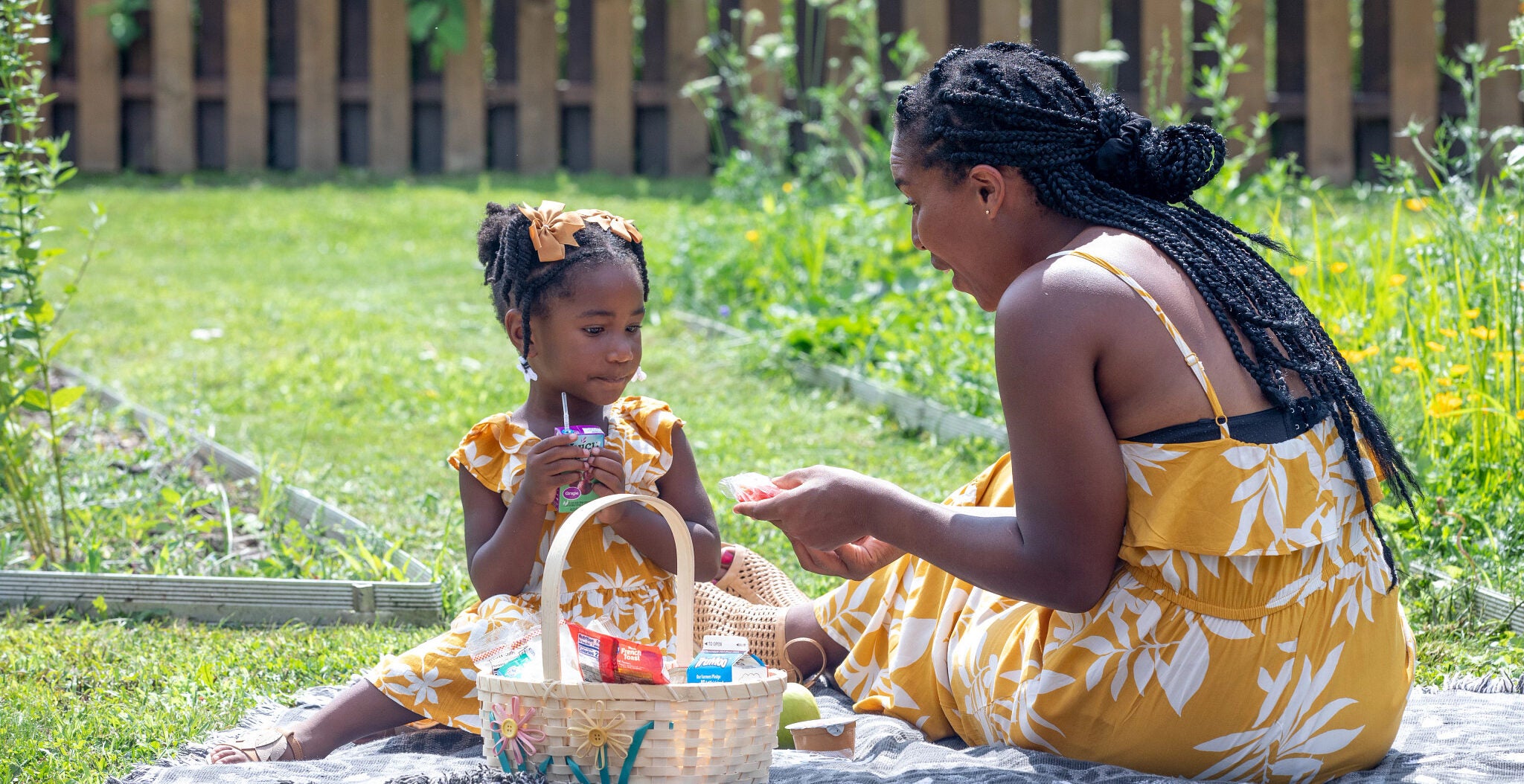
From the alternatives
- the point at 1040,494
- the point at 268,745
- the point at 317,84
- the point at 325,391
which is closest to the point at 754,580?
the point at 268,745

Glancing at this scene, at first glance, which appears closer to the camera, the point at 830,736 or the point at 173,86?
the point at 830,736

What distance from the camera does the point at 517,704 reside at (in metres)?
2.16

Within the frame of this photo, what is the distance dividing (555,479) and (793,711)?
0.64 m

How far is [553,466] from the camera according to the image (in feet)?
8.41

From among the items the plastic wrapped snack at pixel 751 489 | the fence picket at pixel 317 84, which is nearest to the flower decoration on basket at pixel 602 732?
the plastic wrapped snack at pixel 751 489

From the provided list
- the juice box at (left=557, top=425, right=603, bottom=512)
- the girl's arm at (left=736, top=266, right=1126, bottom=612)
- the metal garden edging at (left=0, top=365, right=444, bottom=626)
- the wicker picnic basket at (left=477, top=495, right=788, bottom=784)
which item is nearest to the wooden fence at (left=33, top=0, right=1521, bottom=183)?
the metal garden edging at (left=0, top=365, right=444, bottom=626)

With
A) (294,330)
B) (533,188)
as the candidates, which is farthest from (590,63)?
(294,330)

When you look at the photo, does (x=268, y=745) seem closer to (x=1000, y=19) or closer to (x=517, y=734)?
(x=517, y=734)

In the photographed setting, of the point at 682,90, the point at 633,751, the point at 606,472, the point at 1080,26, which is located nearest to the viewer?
the point at 633,751

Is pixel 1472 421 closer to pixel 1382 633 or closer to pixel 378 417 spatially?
pixel 1382 633

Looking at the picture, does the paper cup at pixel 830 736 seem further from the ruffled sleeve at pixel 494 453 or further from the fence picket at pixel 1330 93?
the fence picket at pixel 1330 93

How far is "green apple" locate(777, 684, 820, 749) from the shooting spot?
2.67 meters

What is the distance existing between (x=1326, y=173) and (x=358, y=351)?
21.3 ft

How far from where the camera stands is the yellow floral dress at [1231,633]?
2.15m
